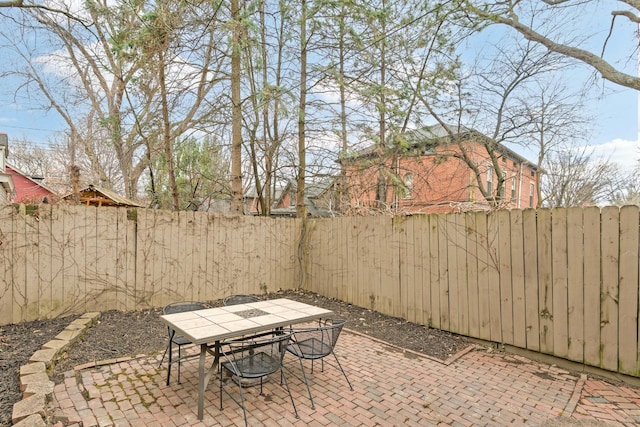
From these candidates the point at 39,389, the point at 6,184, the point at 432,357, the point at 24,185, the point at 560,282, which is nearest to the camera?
the point at 39,389

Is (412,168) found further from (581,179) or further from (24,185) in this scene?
(24,185)

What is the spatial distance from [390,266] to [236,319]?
10.2 ft

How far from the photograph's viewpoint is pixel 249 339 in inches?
113

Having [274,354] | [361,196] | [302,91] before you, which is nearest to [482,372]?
[274,354]

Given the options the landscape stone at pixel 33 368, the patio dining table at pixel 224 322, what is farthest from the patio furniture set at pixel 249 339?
the landscape stone at pixel 33 368

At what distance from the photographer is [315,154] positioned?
26.7ft

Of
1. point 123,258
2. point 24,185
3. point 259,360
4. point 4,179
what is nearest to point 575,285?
point 259,360

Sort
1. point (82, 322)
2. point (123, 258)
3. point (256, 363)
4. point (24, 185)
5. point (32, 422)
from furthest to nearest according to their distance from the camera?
point (24, 185), point (123, 258), point (82, 322), point (256, 363), point (32, 422)

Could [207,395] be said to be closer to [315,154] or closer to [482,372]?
[482,372]

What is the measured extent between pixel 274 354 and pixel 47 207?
3.98m

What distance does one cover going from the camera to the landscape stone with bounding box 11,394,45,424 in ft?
6.92

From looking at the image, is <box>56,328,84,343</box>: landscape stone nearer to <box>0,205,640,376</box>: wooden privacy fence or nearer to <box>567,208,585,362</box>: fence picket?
<box>0,205,640,376</box>: wooden privacy fence

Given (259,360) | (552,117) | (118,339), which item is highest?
(552,117)

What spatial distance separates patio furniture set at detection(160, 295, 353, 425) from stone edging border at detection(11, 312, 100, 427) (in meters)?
0.89
